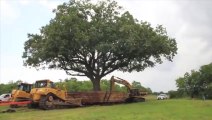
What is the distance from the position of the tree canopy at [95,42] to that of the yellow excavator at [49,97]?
8288 millimetres

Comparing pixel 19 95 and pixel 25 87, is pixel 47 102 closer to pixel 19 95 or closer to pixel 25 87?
pixel 19 95

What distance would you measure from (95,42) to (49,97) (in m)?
11.5

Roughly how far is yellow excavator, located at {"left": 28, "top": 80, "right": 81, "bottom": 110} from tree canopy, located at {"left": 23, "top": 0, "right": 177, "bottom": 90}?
8.29 m

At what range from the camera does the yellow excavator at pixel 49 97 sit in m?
40.7

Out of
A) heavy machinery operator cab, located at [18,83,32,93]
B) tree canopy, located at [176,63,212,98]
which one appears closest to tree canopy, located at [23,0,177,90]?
heavy machinery operator cab, located at [18,83,32,93]

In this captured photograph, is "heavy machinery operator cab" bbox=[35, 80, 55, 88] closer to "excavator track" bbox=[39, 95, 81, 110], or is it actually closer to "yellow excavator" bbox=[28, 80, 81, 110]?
"yellow excavator" bbox=[28, 80, 81, 110]

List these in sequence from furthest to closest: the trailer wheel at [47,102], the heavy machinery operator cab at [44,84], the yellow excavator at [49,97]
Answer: the heavy machinery operator cab at [44,84] → the yellow excavator at [49,97] → the trailer wheel at [47,102]

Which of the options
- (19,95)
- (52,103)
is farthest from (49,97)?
(19,95)

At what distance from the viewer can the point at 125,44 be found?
5016 cm

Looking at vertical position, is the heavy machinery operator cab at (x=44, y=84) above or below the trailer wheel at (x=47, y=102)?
above

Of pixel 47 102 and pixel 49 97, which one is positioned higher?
pixel 49 97

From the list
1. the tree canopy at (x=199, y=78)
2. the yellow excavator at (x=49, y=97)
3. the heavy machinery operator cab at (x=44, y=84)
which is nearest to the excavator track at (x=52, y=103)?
the yellow excavator at (x=49, y=97)

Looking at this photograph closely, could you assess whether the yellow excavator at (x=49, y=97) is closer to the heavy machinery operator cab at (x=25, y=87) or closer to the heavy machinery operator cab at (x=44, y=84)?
the heavy machinery operator cab at (x=44, y=84)

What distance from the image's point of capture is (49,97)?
4141 centimetres
